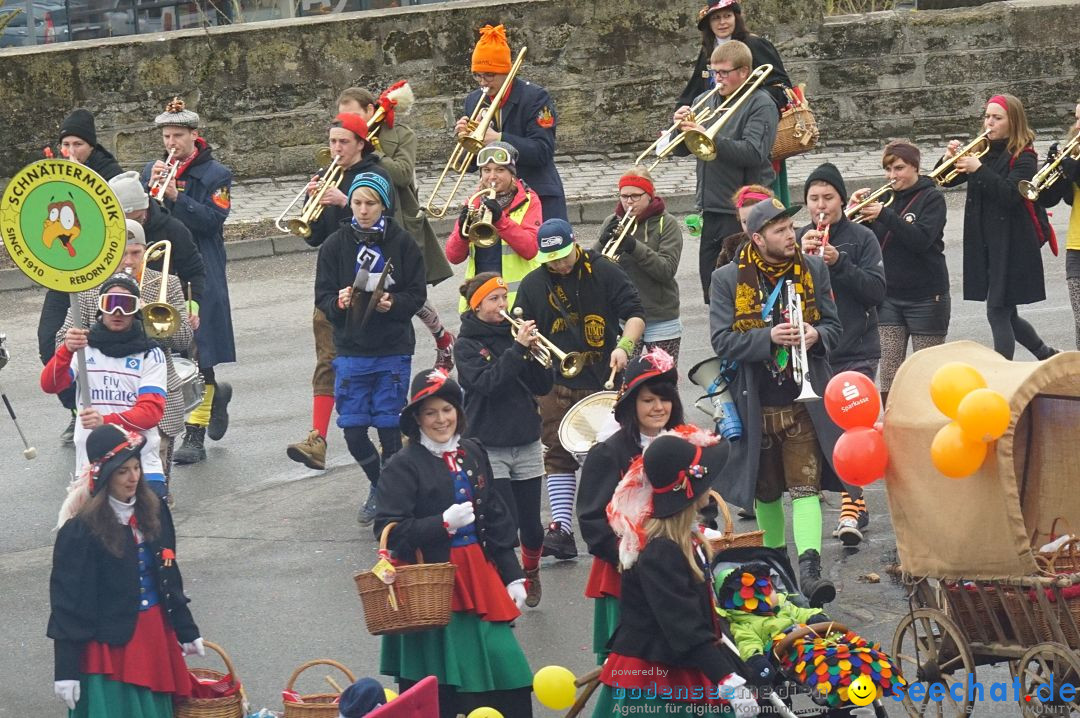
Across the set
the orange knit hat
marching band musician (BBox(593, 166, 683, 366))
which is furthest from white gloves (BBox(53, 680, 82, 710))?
the orange knit hat

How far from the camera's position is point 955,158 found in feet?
35.8

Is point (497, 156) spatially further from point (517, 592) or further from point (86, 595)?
point (86, 595)

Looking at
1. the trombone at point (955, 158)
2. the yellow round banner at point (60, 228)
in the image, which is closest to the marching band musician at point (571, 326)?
the yellow round banner at point (60, 228)

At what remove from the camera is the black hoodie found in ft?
28.5

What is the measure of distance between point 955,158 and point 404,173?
11.3ft

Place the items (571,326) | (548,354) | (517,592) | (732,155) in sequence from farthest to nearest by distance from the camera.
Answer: (732,155) → (571,326) → (548,354) → (517,592)

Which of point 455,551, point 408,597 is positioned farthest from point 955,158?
point 408,597

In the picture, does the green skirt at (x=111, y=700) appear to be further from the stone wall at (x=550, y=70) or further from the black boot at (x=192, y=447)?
the stone wall at (x=550, y=70)

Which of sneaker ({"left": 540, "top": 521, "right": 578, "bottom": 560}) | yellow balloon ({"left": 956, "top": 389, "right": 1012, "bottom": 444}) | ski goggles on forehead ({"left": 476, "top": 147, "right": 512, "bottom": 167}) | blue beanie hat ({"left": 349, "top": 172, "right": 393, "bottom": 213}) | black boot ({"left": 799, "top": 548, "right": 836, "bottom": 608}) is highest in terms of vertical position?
ski goggles on forehead ({"left": 476, "top": 147, "right": 512, "bottom": 167})

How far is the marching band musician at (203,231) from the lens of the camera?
11438 mm

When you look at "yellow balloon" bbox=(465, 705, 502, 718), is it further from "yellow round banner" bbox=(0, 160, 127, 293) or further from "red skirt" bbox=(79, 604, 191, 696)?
"yellow round banner" bbox=(0, 160, 127, 293)

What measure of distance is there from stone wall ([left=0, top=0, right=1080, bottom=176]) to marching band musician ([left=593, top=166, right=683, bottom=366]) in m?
8.31

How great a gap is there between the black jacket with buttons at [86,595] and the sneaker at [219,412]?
4.71 m

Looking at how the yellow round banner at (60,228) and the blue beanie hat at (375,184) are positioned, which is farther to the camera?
the blue beanie hat at (375,184)
